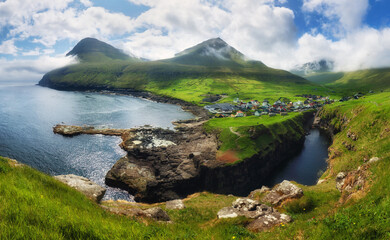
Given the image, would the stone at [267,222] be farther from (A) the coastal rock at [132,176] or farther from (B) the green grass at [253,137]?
(B) the green grass at [253,137]

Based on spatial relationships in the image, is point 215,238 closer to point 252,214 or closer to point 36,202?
point 36,202

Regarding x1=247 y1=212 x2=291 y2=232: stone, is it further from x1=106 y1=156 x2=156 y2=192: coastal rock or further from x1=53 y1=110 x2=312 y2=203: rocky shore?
x1=106 y1=156 x2=156 y2=192: coastal rock

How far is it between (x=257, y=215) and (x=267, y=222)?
2.20 metres

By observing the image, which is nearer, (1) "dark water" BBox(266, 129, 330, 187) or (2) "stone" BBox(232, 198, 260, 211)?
(2) "stone" BBox(232, 198, 260, 211)

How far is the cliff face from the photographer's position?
51406 millimetres

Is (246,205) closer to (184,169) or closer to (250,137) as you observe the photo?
(184,169)

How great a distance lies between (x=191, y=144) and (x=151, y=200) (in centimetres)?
2838

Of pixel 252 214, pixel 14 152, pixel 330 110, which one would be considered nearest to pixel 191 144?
pixel 252 214

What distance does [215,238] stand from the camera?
35.1 ft

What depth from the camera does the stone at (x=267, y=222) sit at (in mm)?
15887

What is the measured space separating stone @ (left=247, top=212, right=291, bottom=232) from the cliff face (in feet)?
116

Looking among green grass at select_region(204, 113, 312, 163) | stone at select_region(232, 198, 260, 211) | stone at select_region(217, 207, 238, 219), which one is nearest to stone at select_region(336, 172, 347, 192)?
stone at select_region(232, 198, 260, 211)

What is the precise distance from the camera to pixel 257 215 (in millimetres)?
18750

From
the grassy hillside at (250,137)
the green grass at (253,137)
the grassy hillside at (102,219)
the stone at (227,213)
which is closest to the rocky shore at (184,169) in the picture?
the green grass at (253,137)
